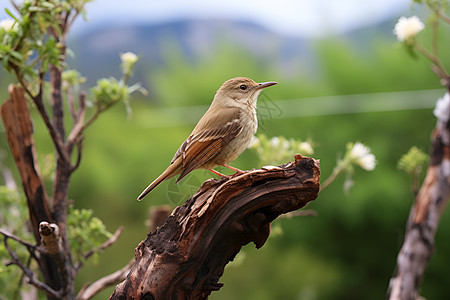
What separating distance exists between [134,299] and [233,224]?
0.63 feet

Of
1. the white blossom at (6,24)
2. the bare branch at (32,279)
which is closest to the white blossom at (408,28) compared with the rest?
the white blossom at (6,24)

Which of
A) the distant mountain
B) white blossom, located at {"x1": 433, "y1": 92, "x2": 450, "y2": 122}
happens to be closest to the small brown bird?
white blossom, located at {"x1": 433, "y1": 92, "x2": 450, "y2": 122}

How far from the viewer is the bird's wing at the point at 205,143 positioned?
883 millimetres

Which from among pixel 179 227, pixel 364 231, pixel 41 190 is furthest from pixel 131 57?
pixel 364 231

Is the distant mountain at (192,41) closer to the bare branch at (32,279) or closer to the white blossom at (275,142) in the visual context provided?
the white blossom at (275,142)

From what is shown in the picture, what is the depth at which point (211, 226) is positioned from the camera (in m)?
0.83

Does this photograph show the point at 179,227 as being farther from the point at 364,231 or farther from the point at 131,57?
the point at 364,231

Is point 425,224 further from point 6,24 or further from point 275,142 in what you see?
point 6,24

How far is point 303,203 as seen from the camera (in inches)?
32.8

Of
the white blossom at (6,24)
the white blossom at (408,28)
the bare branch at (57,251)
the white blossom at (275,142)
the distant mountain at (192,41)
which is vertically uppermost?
the distant mountain at (192,41)

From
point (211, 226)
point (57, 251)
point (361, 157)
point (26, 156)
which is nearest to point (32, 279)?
point (57, 251)

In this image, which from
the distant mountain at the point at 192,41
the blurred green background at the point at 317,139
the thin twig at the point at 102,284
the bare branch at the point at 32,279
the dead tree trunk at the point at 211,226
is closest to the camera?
the dead tree trunk at the point at 211,226

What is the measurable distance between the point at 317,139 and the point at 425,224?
2.32ft

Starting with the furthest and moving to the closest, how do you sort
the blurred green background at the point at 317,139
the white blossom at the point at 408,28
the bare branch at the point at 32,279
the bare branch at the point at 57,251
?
the blurred green background at the point at 317,139, the white blossom at the point at 408,28, the bare branch at the point at 32,279, the bare branch at the point at 57,251
